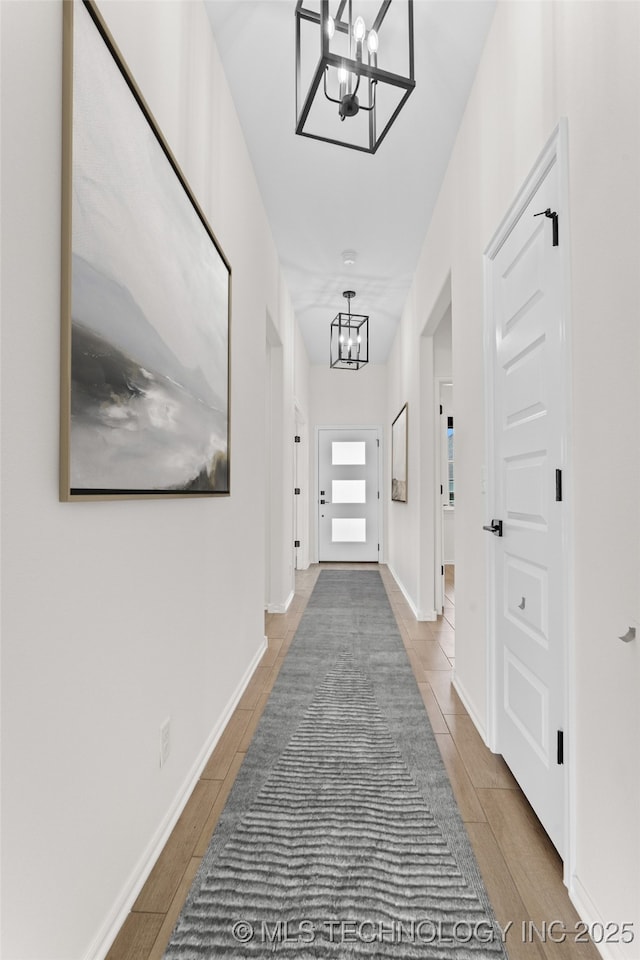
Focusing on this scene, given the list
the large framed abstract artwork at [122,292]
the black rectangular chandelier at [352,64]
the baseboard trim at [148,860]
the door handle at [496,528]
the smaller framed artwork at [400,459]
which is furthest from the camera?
the smaller framed artwork at [400,459]

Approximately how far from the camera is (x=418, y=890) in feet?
4.42

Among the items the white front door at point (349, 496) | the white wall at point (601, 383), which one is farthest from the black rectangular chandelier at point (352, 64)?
the white front door at point (349, 496)

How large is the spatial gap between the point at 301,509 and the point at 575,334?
5699 mm

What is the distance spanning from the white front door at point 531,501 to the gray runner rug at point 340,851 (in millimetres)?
330

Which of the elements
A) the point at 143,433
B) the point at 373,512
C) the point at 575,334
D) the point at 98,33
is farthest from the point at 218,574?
the point at 373,512

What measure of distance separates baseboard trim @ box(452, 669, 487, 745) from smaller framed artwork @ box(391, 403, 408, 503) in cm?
257

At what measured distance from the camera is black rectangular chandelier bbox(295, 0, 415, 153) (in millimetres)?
1428

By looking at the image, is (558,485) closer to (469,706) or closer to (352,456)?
(469,706)

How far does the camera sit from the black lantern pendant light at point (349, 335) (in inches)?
181

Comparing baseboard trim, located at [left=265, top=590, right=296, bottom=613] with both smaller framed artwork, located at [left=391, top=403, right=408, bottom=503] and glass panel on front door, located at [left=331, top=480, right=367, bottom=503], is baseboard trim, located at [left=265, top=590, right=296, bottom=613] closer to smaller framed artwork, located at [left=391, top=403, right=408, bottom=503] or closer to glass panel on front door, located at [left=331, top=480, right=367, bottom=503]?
smaller framed artwork, located at [left=391, top=403, right=408, bottom=503]

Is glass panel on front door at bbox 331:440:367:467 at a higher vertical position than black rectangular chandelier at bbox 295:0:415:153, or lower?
lower

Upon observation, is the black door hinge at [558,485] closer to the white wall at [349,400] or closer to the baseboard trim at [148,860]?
the baseboard trim at [148,860]

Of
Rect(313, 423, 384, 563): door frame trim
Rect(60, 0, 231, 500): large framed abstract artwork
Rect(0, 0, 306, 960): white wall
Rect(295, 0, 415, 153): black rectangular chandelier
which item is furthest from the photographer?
Rect(313, 423, 384, 563): door frame trim

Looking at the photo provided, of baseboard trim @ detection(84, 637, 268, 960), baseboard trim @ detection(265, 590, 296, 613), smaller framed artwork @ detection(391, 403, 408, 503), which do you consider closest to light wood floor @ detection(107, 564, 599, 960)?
baseboard trim @ detection(84, 637, 268, 960)
